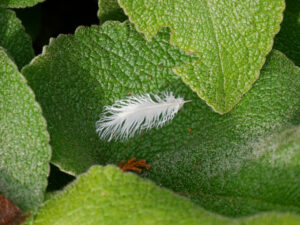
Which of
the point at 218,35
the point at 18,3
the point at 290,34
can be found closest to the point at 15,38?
the point at 18,3

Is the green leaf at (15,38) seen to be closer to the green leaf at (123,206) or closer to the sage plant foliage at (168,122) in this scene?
the sage plant foliage at (168,122)

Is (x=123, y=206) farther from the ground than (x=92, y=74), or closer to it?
closer to it

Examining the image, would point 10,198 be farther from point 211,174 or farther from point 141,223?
point 211,174

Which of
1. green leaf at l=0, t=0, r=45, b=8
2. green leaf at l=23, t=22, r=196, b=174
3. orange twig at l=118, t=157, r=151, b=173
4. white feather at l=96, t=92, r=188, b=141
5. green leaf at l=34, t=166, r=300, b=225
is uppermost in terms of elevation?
green leaf at l=0, t=0, r=45, b=8

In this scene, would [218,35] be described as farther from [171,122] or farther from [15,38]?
[15,38]

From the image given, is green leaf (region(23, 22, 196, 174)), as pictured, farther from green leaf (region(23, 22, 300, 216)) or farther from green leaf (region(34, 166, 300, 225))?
green leaf (region(34, 166, 300, 225))

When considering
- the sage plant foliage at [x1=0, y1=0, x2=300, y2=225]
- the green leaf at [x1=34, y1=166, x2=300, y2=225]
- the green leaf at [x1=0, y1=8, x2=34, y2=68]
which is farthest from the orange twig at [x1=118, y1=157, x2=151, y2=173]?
the green leaf at [x1=0, y1=8, x2=34, y2=68]

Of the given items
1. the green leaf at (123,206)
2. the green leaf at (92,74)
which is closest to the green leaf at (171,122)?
the green leaf at (92,74)
